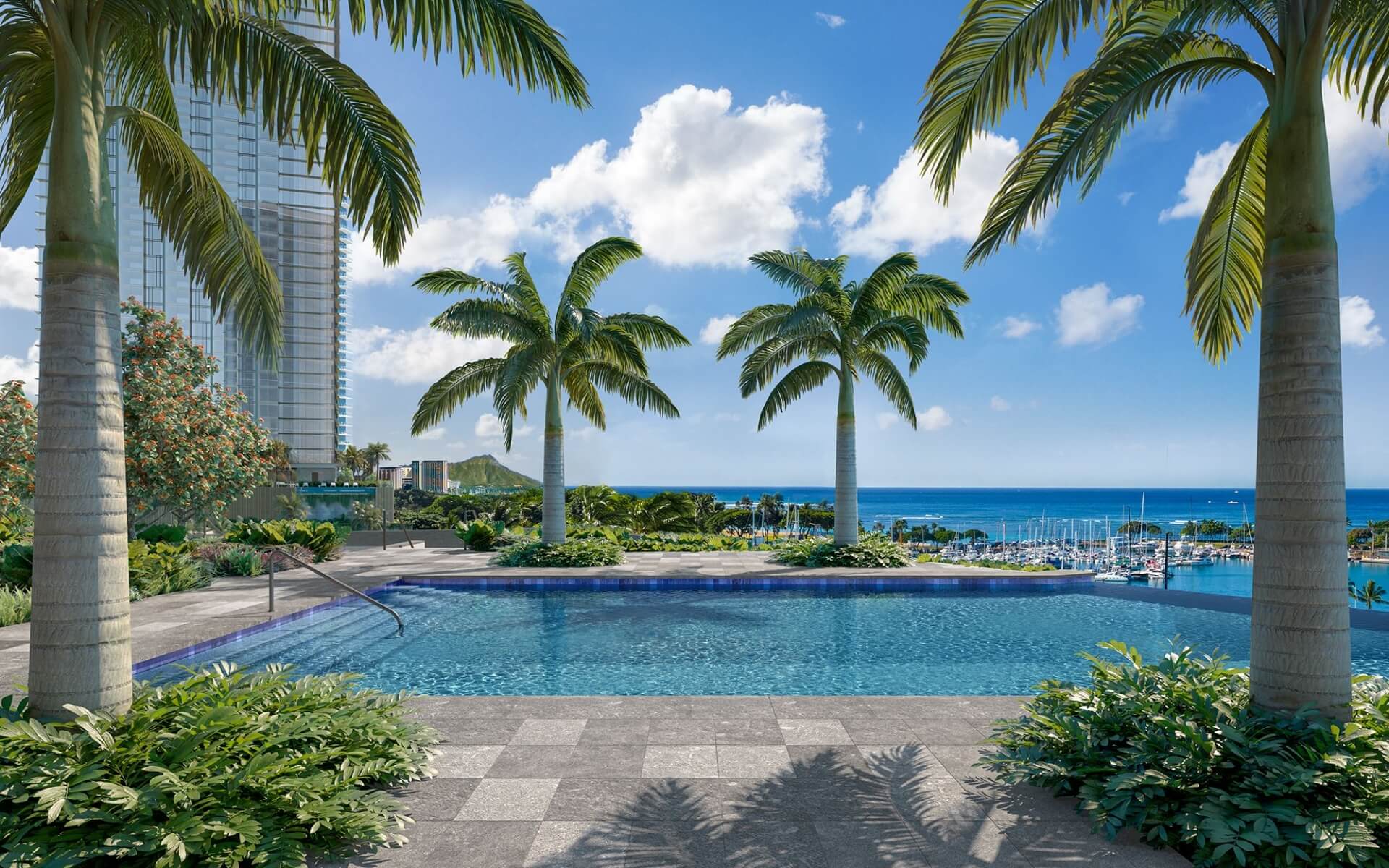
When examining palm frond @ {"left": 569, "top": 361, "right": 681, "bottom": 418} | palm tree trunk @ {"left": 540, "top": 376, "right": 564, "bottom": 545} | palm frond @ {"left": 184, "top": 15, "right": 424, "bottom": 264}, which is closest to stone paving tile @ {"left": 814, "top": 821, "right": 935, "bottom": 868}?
palm frond @ {"left": 184, "top": 15, "right": 424, "bottom": 264}

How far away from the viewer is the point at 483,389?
17.8 metres

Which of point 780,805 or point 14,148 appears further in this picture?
point 14,148

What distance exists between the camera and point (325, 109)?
4.94 m

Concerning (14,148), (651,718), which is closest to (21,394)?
(14,148)

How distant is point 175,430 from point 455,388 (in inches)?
238

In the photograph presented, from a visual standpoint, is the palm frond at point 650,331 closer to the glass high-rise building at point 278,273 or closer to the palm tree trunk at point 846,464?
the palm tree trunk at point 846,464

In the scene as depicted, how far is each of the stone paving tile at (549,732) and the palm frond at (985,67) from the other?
4.94 m

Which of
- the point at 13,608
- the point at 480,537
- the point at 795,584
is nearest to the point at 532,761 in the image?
the point at 13,608

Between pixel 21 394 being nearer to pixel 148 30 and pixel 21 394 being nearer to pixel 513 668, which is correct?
pixel 513 668

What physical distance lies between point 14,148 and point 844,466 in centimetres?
1481

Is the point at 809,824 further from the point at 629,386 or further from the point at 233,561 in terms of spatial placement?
the point at 233,561

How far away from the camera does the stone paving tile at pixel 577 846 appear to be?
3.41m

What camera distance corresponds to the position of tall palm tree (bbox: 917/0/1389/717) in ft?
12.4

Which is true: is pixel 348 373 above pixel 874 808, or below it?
above
